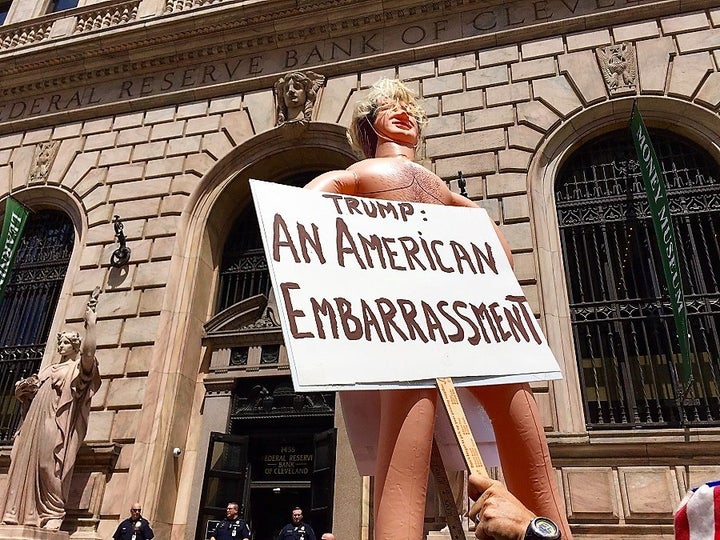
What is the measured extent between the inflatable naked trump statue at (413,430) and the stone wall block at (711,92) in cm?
644

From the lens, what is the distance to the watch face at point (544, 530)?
141 cm

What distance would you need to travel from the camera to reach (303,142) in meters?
9.98

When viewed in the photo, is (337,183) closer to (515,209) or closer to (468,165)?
(515,209)

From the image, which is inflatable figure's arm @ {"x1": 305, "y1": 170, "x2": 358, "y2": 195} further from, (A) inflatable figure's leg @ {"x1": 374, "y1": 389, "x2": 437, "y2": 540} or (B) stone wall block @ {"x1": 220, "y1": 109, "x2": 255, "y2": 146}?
(B) stone wall block @ {"x1": 220, "y1": 109, "x2": 255, "y2": 146}

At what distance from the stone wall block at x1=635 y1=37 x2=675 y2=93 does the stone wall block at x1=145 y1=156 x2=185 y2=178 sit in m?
8.08

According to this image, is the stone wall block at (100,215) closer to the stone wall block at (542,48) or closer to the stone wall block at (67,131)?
the stone wall block at (67,131)

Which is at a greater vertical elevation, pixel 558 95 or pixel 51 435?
pixel 558 95

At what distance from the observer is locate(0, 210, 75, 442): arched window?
970 cm

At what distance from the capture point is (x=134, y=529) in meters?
6.64

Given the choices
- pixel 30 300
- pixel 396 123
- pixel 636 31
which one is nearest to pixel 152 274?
pixel 30 300

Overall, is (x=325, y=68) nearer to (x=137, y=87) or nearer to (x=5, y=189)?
(x=137, y=87)

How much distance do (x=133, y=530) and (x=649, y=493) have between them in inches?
238

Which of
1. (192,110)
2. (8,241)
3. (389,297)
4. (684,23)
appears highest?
(192,110)

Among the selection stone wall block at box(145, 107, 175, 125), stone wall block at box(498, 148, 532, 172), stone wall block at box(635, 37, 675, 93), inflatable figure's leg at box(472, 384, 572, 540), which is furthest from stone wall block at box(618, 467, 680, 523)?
stone wall block at box(145, 107, 175, 125)
